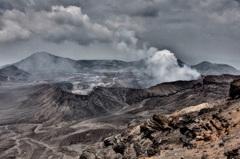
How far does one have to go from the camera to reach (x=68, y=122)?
163 metres

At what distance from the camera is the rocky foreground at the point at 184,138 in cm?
1897

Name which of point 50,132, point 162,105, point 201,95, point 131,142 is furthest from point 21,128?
point 131,142

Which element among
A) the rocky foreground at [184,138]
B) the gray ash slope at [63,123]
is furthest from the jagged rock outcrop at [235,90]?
the gray ash slope at [63,123]

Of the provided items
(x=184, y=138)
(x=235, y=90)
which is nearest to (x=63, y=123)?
(x=235, y=90)

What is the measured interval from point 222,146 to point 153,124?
40.3 ft

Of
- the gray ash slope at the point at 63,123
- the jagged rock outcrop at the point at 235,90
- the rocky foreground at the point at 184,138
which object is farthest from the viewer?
the gray ash slope at the point at 63,123

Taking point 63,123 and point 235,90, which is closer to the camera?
point 235,90

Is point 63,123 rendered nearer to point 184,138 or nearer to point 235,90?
point 235,90

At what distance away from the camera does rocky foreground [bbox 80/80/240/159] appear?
19.0 metres

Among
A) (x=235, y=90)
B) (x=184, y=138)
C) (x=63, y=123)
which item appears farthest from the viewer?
(x=63, y=123)

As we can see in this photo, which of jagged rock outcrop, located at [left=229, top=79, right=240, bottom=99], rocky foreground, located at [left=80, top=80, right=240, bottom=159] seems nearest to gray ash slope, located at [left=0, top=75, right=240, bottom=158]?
rocky foreground, located at [left=80, top=80, right=240, bottom=159]

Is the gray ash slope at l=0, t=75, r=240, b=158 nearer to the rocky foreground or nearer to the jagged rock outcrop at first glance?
the rocky foreground

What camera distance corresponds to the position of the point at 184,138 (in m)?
23.5

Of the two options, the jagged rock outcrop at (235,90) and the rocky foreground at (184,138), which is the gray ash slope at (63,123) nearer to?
the rocky foreground at (184,138)
